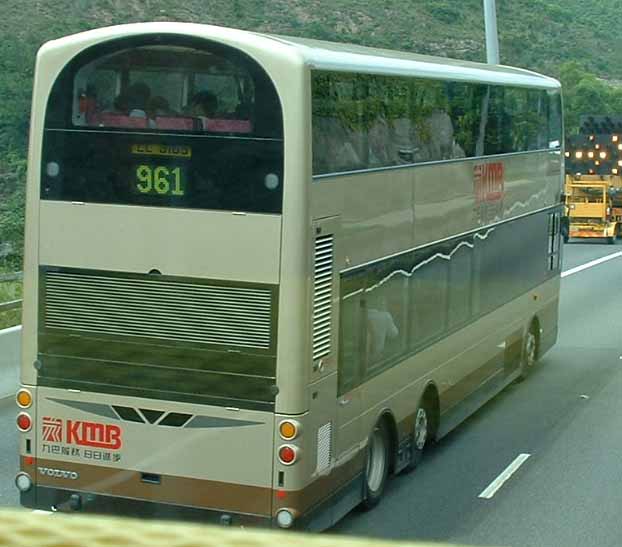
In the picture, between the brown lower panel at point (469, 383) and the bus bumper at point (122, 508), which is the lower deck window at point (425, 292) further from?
the bus bumper at point (122, 508)

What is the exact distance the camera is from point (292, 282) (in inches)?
323

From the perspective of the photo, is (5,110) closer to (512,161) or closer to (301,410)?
(512,161)

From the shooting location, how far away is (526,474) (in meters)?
12.1

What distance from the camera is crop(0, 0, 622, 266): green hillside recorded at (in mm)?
42781

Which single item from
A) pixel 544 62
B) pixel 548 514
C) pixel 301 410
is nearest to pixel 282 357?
pixel 301 410

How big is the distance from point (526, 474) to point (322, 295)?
14.3ft

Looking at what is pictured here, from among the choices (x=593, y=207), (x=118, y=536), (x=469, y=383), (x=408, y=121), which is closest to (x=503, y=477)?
(x=469, y=383)

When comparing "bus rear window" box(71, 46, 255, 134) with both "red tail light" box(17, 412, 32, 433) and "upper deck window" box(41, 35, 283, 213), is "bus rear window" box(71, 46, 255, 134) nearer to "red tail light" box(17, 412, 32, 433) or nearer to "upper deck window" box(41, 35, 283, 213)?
"upper deck window" box(41, 35, 283, 213)

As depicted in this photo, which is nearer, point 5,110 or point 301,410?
point 301,410

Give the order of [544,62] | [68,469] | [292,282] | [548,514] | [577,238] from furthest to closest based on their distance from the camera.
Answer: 1. [544,62]
2. [577,238]
3. [548,514]
4. [68,469]
5. [292,282]

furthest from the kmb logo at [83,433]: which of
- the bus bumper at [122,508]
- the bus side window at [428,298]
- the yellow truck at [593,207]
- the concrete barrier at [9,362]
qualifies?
the yellow truck at [593,207]

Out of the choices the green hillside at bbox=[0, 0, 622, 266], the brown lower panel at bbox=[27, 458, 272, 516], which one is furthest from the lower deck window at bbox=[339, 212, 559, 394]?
the green hillside at bbox=[0, 0, 622, 266]

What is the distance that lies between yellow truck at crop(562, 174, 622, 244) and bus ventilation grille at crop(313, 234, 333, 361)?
35270 mm

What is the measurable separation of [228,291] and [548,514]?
12.7ft
